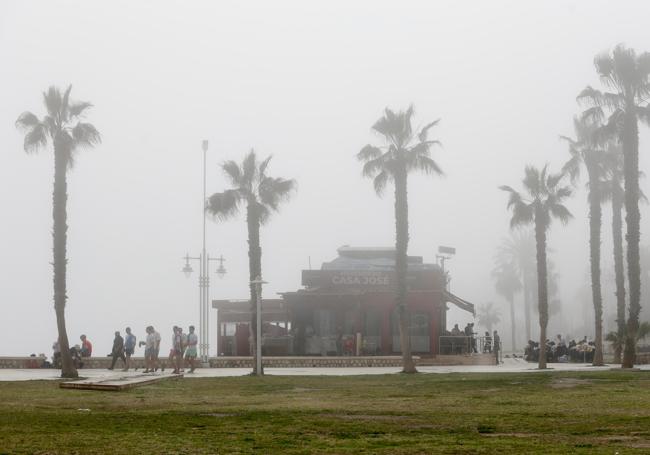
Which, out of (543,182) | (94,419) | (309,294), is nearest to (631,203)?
(543,182)

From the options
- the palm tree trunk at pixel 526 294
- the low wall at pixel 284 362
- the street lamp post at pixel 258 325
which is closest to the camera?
the street lamp post at pixel 258 325

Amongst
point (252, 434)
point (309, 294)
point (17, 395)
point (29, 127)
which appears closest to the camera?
point (252, 434)

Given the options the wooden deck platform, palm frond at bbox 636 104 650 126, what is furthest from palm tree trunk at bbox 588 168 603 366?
the wooden deck platform

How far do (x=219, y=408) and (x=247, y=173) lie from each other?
23.0m

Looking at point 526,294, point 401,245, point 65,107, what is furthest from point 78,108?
point 526,294

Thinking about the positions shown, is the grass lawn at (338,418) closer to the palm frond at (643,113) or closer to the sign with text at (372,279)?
the palm frond at (643,113)

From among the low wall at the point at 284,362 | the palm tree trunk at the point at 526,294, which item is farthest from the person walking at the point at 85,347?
the palm tree trunk at the point at 526,294

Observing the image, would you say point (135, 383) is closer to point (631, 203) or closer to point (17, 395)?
point (17, 395)

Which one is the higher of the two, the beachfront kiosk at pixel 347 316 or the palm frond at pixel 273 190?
the palm frond at pixel 273 190

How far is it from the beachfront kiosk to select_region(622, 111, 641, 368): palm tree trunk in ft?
43.5

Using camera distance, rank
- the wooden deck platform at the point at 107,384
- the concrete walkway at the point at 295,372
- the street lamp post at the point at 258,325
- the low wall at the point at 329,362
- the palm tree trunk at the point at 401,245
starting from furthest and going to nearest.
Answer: the low wall at the point at 329,362 < the palm tree trunk at the point at 401,245 < the street lamp post at the point at 258,325 < the concrete walkway at the point at 295,372 < the wooden deck platform at the point at 107,384

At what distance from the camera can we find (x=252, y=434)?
14180mm

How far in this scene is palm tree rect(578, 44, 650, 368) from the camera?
39406 mm

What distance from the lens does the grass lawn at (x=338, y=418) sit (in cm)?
1271
